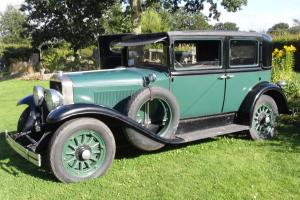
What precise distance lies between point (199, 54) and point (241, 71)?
2.58 feet

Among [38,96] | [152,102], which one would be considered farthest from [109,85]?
[38,96]

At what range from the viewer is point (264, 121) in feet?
21.4

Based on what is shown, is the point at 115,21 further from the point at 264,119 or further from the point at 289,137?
the point at 289,137

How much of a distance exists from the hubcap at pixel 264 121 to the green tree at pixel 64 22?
52.9ft

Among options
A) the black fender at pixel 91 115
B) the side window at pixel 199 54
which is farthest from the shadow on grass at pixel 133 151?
the side window at pixel 199 54

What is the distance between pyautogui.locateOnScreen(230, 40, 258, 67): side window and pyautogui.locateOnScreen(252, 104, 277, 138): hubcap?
76 cm

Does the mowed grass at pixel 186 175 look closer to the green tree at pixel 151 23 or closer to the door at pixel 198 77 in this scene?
the door at pixel 198 77

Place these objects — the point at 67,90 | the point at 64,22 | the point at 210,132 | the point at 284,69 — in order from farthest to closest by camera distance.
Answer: the point at 64,22
the point at 284,69
the point at 210,132
the point at 67,90

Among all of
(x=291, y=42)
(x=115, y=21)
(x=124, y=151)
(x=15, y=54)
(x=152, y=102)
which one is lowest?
(x=124, y=151)

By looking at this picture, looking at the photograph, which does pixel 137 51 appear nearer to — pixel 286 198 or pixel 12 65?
pixel 286 198

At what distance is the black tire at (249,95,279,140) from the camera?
6.39 m

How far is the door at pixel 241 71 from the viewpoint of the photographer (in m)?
6.15

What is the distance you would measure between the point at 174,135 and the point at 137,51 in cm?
151

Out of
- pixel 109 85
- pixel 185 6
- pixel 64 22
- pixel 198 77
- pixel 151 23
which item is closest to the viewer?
pixel 109 85
